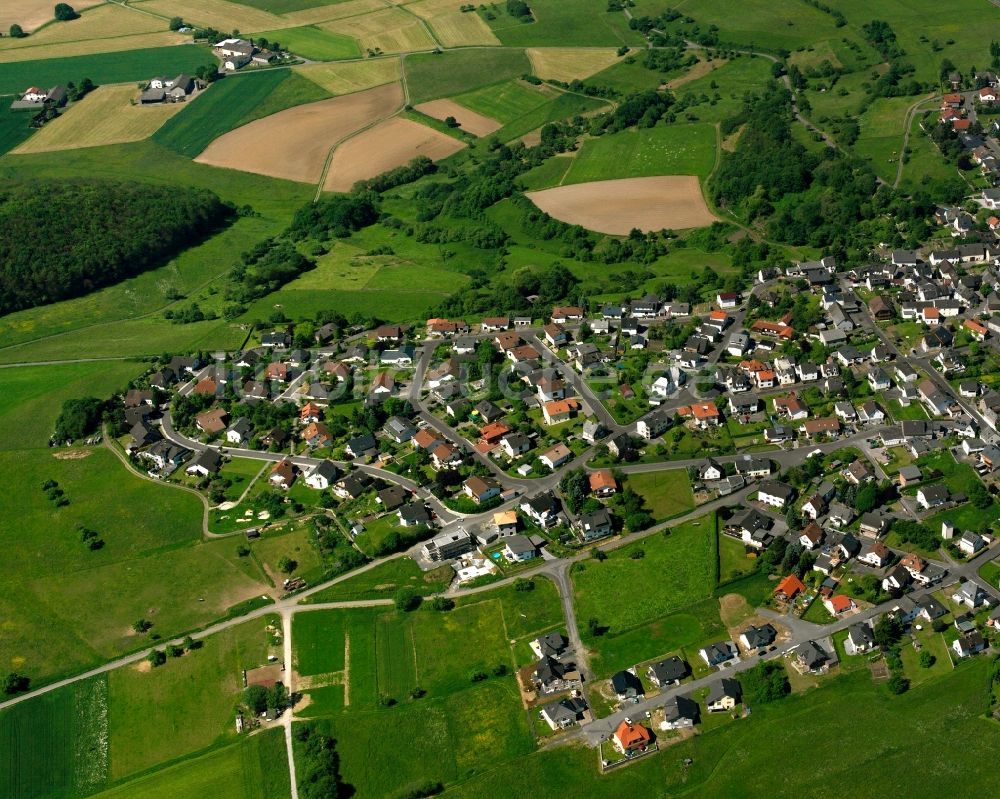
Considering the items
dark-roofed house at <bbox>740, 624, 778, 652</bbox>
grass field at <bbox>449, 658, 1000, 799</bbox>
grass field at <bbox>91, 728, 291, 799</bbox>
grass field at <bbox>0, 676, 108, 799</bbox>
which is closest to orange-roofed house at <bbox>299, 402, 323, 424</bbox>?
grass field at <bbox>0, 676, 108, 799</bbox>

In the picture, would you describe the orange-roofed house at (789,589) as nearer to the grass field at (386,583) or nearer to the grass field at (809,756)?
the grass field at (809,756)

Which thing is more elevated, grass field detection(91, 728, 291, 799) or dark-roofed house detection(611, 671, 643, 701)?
dark-roofed house detection(611, 671, 643, 701)

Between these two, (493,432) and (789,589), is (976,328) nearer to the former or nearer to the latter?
(789,589)

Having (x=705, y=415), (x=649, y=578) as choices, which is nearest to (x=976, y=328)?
(x=705, y=415)

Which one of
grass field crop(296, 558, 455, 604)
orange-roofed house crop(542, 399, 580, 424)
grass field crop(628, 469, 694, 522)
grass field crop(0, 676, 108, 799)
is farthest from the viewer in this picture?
orange-roofed house crop(542, 399, 580, 424)

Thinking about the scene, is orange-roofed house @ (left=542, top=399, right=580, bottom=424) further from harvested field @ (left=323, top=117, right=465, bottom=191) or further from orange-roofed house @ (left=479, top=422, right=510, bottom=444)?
harvested field @ (left=323, top=117, right=465, bottom=191)
